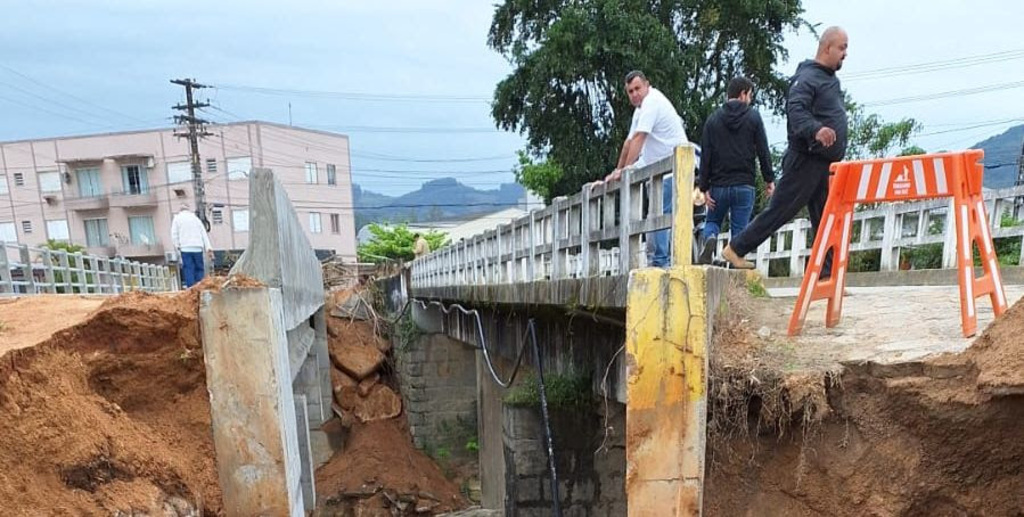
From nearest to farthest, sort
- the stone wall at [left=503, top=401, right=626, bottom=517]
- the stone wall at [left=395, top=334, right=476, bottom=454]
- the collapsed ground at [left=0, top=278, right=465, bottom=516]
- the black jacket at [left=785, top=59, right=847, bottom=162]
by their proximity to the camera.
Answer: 1. the collapsed ground at [left=0, top=278, right=465, bottom=516]
2. the black jacket at [left=785, top=59, right=847, bottom=162]
3. the stone wall at [left=503, top=401, right=626, bottom=517]
4. the stone wall at [left=395, top=334, right=476, bottom=454]

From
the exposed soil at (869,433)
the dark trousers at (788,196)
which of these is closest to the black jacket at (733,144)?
the dark trousers at (788,196)

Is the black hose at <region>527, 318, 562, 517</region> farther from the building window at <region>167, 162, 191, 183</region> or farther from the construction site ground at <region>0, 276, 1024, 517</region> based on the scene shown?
the building window at <region>167, 162, 191, 183</region>

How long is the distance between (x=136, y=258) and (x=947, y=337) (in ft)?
136

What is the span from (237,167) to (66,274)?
26.9 meters

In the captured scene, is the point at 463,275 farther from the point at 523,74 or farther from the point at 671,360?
the point at 523,74

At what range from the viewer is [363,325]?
58.4 feet

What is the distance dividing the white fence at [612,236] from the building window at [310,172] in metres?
27.8

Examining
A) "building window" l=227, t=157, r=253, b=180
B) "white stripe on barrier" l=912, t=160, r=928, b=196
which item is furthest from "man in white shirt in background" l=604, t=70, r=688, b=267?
"building window" l=227, t=157, r=253, b=180

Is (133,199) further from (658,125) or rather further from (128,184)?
(658,125)

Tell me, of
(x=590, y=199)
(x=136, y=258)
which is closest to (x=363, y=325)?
(x=590, y=199)

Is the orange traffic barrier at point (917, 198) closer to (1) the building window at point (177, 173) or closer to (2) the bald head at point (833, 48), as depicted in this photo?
(2) the bald head at point (833, 48)

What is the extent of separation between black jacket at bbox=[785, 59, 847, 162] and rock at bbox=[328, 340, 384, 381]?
13795 millimetres

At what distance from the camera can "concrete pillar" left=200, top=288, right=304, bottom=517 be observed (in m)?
2.83

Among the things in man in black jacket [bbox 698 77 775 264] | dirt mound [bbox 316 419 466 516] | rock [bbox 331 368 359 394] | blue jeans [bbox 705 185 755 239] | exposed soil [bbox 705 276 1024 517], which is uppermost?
man in black jacket [bbox 698 77 775 264]
